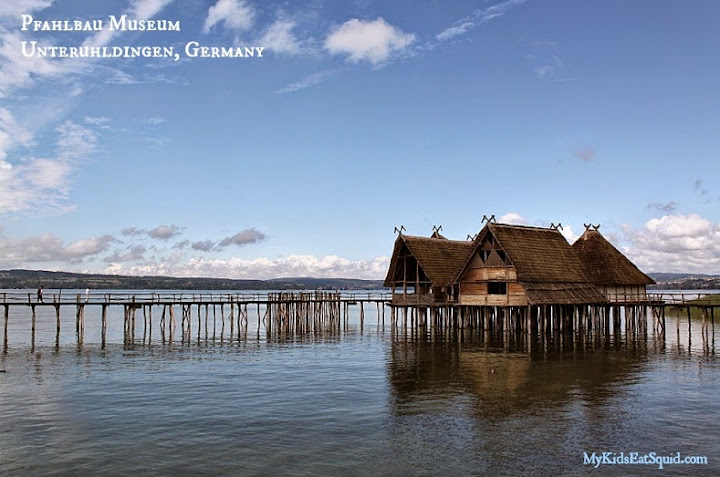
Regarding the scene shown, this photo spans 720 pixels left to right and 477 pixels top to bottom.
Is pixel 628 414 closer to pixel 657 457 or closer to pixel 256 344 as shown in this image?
pixel 657 457

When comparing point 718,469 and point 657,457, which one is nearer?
point 718,469

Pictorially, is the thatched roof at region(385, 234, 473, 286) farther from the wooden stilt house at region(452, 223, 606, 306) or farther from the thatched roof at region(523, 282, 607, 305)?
the thatched roof at region(523, 282, 607, 305)

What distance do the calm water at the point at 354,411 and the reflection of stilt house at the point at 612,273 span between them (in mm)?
9633

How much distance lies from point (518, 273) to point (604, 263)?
1077 cm

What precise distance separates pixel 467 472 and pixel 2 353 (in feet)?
108

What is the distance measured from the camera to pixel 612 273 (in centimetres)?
4912

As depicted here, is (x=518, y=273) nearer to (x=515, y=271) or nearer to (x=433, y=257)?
(x=515, y=271)

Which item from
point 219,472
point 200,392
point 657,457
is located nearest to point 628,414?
point 657,457

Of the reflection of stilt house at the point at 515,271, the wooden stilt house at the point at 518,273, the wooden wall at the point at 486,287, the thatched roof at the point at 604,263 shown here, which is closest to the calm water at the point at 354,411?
the wooden wall at the point at 486,287

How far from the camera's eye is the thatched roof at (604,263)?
49.0 metres

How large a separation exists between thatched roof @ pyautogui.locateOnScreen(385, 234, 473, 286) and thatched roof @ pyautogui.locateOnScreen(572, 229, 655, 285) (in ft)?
29.8

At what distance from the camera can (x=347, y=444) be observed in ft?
62.6

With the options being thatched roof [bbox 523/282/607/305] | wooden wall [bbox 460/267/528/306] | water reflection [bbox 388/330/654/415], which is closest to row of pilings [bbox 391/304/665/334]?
thatched roof [bbox 523/282/607/305]

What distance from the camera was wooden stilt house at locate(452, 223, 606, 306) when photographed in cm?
4381
